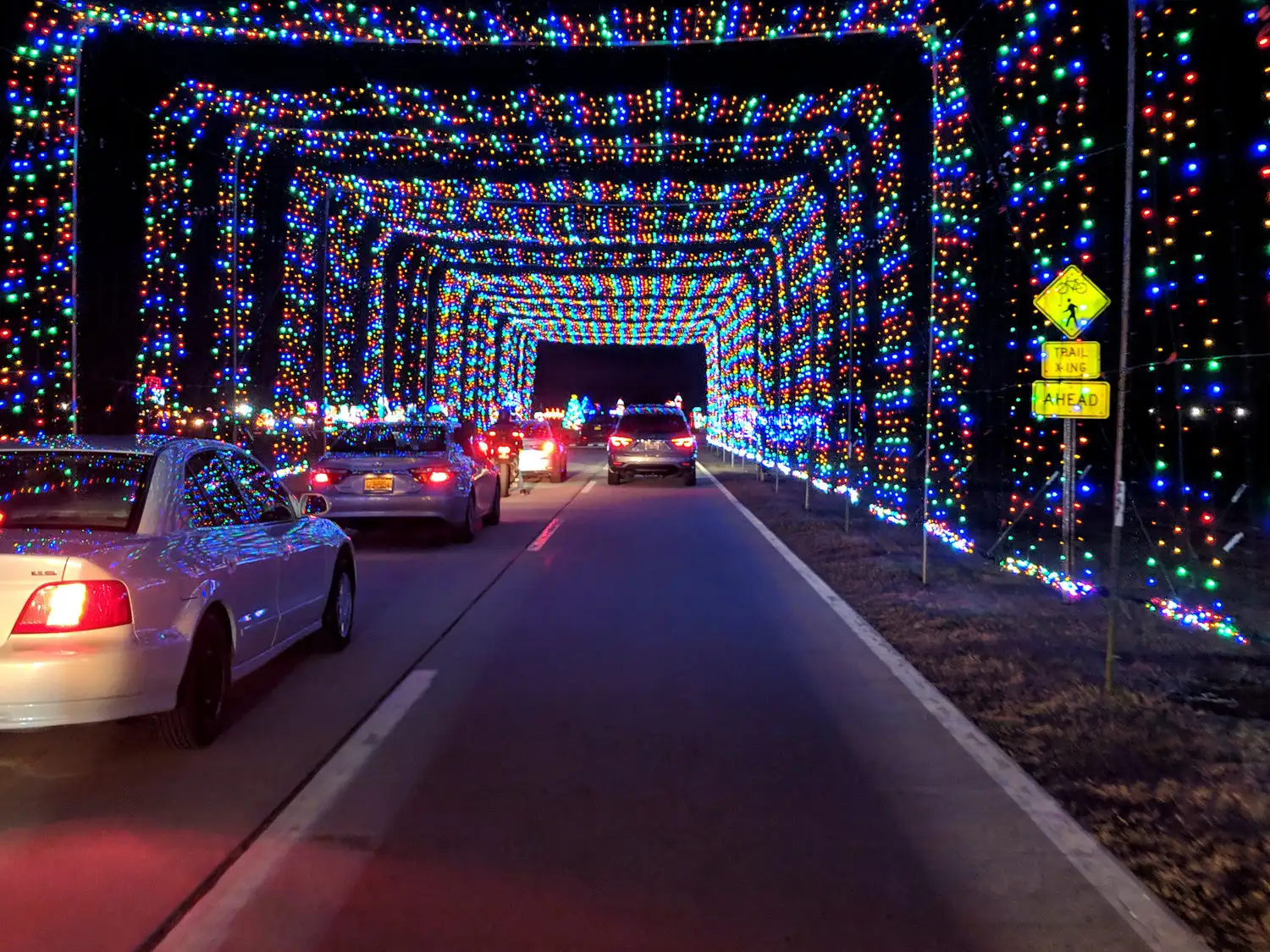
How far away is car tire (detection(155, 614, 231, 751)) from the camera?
5293 mm

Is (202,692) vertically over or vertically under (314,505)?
under

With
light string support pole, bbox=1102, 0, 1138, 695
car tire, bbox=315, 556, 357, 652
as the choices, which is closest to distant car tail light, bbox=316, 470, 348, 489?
car tire, bbox=315, 556, 357, 652

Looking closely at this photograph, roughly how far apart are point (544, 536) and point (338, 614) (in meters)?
8.05

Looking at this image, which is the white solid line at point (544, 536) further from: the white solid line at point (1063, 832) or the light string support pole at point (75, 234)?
the white solid line at point (1063, 832)

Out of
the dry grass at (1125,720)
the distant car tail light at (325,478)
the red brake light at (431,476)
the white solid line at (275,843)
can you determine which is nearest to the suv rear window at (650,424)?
the red brake light at (431,476)

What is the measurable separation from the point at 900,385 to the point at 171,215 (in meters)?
12.7

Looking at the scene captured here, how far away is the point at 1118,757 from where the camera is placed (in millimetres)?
5504

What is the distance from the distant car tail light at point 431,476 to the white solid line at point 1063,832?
742 cm

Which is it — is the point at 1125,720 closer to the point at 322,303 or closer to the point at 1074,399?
the point at 1074,399

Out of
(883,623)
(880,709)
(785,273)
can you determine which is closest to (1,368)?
(883,623)

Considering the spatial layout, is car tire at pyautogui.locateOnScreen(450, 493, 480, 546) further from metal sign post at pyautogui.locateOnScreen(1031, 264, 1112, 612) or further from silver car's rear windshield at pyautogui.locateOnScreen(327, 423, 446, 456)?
metal sign post at pyautogui.locateOnScreen(1031, 264, 1112, 612)

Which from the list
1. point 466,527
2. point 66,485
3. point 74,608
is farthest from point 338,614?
point 466,527

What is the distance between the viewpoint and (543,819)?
4.59 metres

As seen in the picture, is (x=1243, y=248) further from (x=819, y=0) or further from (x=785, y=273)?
(x=785, y=273)
